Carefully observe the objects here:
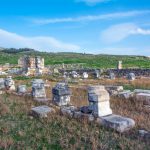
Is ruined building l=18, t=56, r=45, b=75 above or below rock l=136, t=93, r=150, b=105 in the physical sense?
above

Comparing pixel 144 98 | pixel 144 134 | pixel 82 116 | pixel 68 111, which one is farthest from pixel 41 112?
pixel 144 98

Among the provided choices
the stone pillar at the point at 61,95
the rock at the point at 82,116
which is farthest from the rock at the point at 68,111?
the stone pillar at the point at 61,95

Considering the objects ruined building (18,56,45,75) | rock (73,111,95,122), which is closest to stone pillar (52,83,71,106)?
rock (73,111,95,122)

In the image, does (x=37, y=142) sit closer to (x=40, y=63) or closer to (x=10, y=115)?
(x=10, y=115)

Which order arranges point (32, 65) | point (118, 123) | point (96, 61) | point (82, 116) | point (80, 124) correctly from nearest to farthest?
1. point (118, 123)
2. point (80, 124)
3. point (82, 116)
4. point (32, 65)
5. point (96, 61)

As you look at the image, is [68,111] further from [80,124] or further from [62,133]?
[62,133]

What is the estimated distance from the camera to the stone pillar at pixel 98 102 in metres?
9.37

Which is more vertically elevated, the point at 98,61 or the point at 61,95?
the point at 98,61

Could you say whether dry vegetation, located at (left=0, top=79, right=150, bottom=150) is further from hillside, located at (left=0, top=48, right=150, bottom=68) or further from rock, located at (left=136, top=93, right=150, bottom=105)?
hillside, located at (left=0, top=48, right=150, bottom=68)

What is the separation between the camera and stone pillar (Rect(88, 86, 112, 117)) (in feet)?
30.7

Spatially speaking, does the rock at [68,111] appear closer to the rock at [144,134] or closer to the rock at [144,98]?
the rock at [144,134]

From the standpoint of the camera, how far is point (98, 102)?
9383 mm

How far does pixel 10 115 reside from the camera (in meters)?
10.7

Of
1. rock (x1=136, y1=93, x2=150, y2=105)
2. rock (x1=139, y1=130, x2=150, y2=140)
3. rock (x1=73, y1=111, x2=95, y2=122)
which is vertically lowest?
rock (x1=139, y1=130, x2=150, y2=140)
